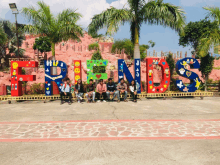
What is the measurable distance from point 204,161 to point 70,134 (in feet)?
10.4

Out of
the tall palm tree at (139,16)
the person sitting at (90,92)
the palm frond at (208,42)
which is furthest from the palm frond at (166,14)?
the person sitting at (90,92)

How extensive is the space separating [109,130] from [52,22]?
31.4ft

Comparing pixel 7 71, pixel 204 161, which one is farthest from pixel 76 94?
pixel 7 71

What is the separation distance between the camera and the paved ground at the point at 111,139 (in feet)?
12.2

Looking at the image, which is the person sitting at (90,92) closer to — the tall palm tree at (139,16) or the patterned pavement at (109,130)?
the tall palm tree at (139,16)

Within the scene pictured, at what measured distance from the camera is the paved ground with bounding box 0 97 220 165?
12.2 ft

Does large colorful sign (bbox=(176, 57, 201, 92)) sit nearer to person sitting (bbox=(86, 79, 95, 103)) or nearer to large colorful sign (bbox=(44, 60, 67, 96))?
person sitting (bbox=(86, 79, 95, 103))

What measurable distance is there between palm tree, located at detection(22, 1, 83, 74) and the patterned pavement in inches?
301

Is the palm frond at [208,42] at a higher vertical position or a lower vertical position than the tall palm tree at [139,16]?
lower

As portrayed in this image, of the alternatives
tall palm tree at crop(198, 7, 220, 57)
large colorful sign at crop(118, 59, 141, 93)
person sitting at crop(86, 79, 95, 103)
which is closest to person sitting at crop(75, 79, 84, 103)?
person sitting at crop(86, 79, 95, 103)

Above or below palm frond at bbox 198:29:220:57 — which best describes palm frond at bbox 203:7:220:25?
above

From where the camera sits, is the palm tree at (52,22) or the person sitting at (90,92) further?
the palm tree at (52,22)

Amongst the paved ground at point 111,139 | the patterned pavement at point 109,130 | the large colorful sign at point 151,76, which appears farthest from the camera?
the large colorful sign at point 151,76

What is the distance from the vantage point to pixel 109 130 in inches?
220
